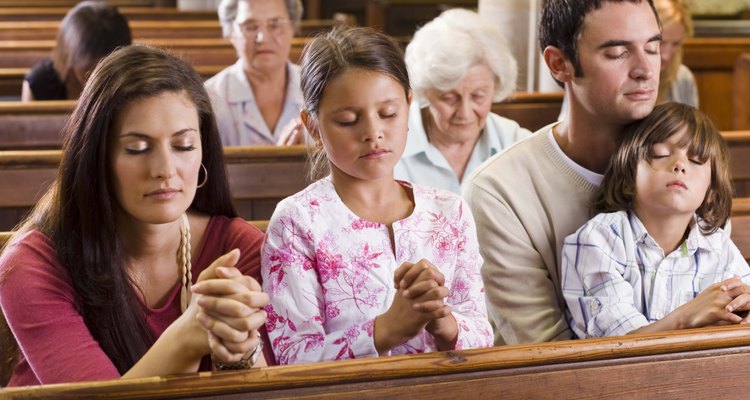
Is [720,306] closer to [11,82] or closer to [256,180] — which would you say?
[256,180]

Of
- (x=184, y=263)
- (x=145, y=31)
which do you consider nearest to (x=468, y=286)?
(x=184, y=263)

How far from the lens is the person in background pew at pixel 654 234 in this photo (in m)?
2.44

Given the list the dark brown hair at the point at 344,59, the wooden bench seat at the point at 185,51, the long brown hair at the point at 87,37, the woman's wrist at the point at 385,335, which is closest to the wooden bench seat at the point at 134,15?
the wooden bench seat at the point at 185,51

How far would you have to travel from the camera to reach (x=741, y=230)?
2939 mm

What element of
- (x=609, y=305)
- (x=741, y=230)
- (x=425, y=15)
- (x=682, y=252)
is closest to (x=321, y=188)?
(x=609, y=305)

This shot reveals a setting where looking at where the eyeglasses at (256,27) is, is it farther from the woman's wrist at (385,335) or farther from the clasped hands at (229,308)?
the clasped hands at (229,308)

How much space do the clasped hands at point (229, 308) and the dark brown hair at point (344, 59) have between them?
2.02ft

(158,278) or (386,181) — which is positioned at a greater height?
(386,181)

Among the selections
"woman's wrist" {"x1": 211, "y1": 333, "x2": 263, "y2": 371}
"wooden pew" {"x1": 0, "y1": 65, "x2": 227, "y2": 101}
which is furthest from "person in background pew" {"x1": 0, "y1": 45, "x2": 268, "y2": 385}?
"wooden pew" {"x1": 0, "y1": 65, "x2": 227, "y2": 101}

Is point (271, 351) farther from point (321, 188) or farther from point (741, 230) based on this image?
point (741, 230)

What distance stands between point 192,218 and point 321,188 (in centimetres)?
30

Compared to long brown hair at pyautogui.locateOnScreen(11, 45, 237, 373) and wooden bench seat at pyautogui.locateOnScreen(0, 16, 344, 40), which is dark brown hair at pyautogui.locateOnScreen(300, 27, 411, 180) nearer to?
long brown hair at pyautogui.locateOnScreen(11, 45, 237, 373)

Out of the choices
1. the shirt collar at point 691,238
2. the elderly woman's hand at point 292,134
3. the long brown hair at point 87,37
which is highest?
the long brown hair at point 87,37

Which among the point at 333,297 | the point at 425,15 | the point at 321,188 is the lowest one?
the point at 425,15
